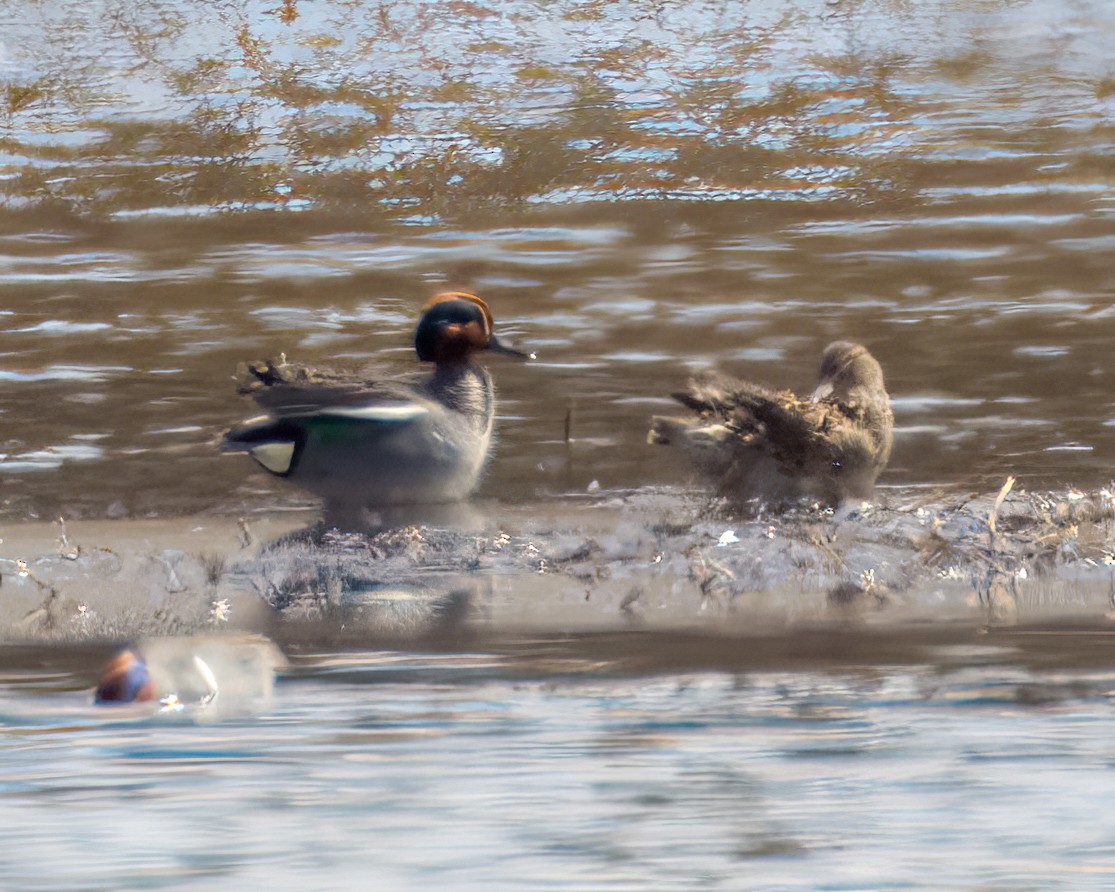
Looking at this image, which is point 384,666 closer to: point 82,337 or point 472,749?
point 472,749

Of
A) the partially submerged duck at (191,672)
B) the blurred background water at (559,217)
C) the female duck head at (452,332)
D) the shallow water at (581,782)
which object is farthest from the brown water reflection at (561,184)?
the shallow water at (581,782)

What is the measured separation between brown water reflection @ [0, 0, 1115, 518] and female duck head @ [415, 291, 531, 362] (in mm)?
595

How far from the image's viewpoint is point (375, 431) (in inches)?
124

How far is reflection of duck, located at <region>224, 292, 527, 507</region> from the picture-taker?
3.15 metres

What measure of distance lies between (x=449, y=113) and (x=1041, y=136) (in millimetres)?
1754

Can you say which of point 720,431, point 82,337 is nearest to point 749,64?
point 720,431

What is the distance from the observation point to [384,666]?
2.38 m

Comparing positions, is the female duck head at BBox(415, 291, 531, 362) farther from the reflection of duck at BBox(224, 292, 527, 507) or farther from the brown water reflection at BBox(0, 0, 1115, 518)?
the brown water reflection at BBox(0, 0, 1115, 518)

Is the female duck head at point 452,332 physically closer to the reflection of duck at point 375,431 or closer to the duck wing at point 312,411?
the reflection of duck at point 375,431

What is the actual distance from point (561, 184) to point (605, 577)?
185 centimetres

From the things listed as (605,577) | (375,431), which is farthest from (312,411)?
(605,577)

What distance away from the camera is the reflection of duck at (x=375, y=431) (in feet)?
10.3

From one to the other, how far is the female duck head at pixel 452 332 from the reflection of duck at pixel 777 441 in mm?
483

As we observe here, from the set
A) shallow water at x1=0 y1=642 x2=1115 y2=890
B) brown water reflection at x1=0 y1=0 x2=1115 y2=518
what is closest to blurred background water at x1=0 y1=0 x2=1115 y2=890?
brown water reflection at x1=0 y1=0 x2=1115 y2=518
